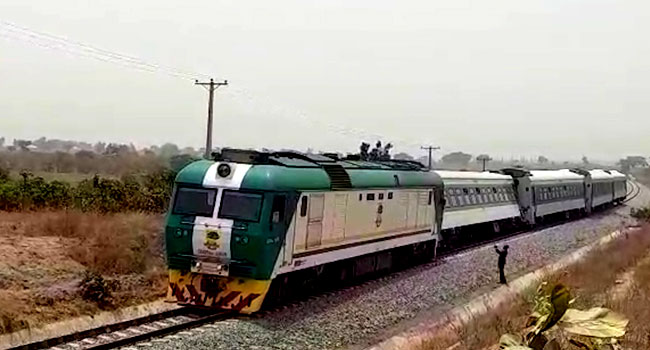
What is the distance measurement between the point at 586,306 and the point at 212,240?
21.2 ft

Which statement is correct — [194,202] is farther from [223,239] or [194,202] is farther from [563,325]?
[563,325]

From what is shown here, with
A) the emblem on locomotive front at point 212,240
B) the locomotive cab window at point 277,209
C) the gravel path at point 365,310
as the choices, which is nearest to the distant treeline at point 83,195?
the gravel path at point 365,310

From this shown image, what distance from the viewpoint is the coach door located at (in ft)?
57.7

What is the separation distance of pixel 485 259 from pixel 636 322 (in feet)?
51.9

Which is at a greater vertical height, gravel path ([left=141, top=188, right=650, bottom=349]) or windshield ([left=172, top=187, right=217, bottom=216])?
windshield ([left=172, top=187, right=217, bottom=216])

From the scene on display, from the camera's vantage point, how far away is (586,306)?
14.2 meters

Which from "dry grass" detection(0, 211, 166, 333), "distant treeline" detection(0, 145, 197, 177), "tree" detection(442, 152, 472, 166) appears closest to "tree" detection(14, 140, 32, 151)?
"distant treeline" detection(0, 145, 197, 177)

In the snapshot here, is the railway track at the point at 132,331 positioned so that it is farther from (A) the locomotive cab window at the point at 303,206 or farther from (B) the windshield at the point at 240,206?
(A) the locomotive cab window at the point at 303,206

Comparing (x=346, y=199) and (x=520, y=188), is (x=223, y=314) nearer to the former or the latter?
(x=346, y=199)

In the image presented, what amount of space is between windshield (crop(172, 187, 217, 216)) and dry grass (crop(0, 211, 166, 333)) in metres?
2.11

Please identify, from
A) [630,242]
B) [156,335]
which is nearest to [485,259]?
[630,242]

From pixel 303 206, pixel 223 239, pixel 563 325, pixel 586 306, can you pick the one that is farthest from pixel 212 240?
pixel 563 325

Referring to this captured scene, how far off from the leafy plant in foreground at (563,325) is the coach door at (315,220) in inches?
478

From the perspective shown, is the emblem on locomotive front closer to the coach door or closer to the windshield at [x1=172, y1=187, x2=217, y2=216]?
the windshield at [x1=172, y1=187, x2=217, y2=216]
